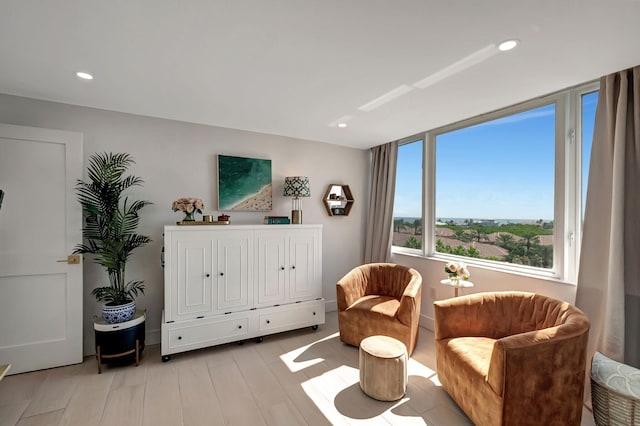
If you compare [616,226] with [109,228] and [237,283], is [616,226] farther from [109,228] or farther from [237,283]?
[109,228]

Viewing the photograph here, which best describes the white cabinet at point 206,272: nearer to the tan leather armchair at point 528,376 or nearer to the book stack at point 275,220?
the book stack at point 275,220

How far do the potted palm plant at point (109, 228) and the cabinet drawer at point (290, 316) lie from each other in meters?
1.27

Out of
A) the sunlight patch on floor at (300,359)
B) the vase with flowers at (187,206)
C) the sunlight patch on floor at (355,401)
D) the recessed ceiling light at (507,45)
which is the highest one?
the recessed ceiling light at (507,45)

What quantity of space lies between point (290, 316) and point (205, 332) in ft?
2.99

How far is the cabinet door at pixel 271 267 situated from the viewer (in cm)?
315

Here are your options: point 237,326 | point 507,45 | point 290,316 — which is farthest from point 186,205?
point 507,45

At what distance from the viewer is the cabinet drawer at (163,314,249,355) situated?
271cm

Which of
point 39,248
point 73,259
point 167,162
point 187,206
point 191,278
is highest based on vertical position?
point 167,162

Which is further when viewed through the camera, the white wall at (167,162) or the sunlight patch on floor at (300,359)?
the white wall at (167,162)

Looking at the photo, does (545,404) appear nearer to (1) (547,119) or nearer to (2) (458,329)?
(2) (458,329)

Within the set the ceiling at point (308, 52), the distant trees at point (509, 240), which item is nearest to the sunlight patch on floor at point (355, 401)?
the distant trees at point (509, 240)

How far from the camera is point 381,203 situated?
4199 millimetres

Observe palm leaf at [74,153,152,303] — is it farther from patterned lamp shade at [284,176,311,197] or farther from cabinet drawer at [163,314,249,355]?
patterned lamp shade at [284,176,311,197]

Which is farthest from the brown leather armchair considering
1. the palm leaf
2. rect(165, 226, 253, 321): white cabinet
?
the palm leaf
